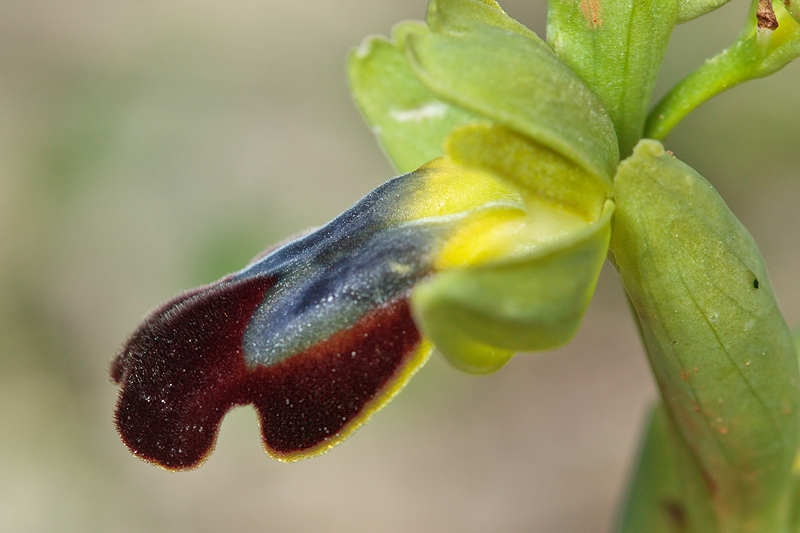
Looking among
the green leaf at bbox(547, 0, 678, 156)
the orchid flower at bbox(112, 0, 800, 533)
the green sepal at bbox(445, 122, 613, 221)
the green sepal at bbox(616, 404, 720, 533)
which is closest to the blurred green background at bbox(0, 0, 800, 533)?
the green sepal at bbox(616, 404, 720, 533)

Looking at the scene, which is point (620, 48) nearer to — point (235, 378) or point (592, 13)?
point (592, 13)

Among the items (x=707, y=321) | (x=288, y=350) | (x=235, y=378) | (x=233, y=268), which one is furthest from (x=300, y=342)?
(x=233, y=268)

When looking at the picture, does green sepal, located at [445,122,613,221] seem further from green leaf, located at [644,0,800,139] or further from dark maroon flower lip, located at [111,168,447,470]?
green leaf, located at [644,0,800,139]

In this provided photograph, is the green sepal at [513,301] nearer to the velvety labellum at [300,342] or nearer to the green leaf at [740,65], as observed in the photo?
the velvety labellum at [300,342]

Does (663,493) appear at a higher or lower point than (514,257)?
lower

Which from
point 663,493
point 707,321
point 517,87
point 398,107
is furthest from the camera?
point 398,107

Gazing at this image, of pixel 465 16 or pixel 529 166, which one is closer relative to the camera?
pixel 529 166

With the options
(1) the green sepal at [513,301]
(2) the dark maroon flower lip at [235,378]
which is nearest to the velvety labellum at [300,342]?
(2) the dark maroon flower lip at [235,378]
